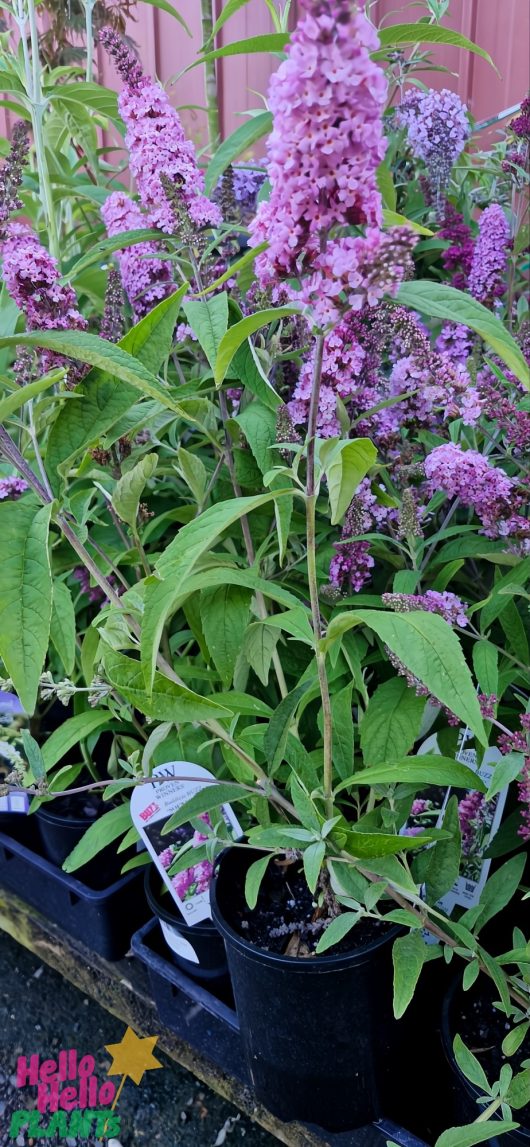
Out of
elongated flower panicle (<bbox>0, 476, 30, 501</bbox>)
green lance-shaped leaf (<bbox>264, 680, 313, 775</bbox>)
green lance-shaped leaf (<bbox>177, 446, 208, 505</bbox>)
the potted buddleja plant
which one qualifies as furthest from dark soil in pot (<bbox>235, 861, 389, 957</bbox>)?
elongated flower panicle (<bbox>0, 476, 30, 501</bbox>)

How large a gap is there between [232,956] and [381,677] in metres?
0.37

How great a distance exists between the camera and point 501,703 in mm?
1040

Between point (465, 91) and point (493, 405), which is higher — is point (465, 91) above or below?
above

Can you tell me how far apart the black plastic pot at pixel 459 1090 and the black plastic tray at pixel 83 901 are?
0.52m

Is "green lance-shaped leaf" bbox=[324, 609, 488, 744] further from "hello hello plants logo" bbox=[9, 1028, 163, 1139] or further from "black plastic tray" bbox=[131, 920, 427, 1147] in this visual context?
"hello hello plants logo" bbox=[9, 1028, 163, 1139]

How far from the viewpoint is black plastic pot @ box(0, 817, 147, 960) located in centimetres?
123

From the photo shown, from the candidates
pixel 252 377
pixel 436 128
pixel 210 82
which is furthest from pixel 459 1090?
pixel 210 82

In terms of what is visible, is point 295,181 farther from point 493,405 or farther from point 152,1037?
point 152,1037

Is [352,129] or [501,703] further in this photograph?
[501,703]

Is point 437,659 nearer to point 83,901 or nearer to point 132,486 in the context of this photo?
point 132,486

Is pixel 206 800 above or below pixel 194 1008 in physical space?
above

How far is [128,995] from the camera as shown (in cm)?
124

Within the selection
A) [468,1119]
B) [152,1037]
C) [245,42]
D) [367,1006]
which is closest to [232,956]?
[367,1006]

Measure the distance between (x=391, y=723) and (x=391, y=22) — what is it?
2.94m
